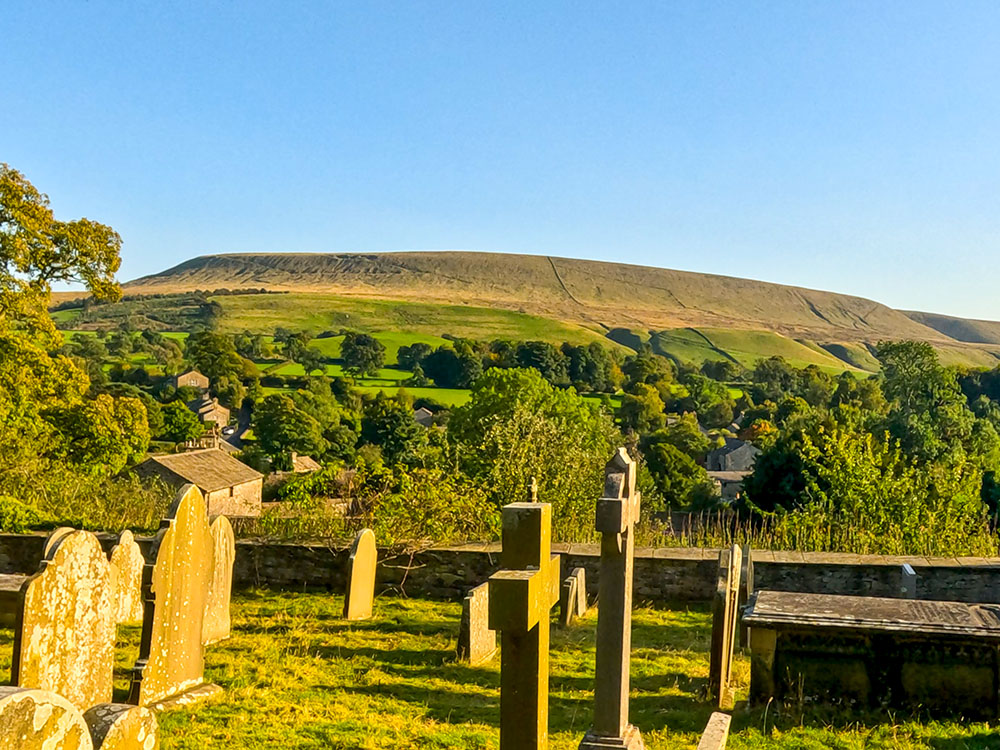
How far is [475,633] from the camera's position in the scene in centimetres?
962

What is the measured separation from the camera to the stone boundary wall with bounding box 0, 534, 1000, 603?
1196cm

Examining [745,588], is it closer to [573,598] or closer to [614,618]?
[573,598]

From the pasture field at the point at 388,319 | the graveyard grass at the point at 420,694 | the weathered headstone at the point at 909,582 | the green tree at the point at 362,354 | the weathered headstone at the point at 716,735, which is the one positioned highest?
the pasture field at the point at 388,319

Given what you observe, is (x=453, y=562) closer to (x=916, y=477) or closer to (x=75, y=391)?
(x=916, y=477)

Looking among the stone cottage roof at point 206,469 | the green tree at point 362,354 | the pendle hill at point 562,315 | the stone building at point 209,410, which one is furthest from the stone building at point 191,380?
the pendle hill at point 562,315

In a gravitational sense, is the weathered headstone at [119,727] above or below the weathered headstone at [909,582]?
above

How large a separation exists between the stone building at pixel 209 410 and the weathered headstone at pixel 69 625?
75.5 m

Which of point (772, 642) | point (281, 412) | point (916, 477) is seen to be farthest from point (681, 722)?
point (281, 412)

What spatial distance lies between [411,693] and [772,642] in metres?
3.41

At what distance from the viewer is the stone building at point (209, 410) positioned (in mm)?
81062

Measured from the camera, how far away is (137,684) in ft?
24.0

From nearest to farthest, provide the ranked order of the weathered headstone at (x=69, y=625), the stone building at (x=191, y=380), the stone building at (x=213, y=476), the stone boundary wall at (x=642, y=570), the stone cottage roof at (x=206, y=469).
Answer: the weathered headstone at (x=69, y=625), the stone boundary wall at (x=642, y=570), the stone building at (x=213, y=476), the stone cottage roof at (x=206, y=469), the stone building at (x=191, y=380)

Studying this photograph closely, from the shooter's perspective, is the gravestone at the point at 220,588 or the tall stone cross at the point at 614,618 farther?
the gravestone at the point at 220,588

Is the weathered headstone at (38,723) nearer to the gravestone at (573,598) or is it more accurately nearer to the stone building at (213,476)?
the gravestone at (573,598)
